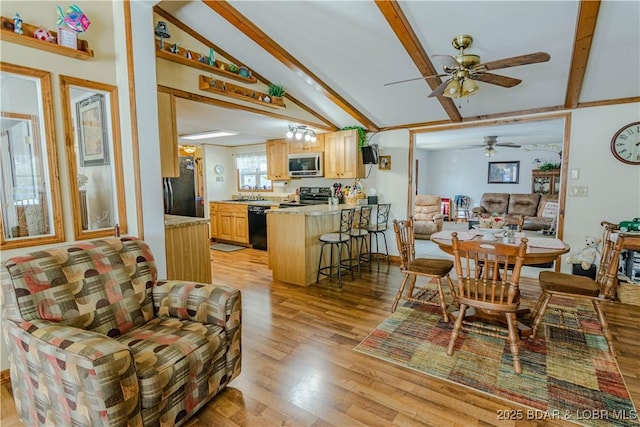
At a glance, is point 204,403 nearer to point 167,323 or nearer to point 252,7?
point 167,323

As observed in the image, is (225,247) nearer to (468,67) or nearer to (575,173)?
(468,67)

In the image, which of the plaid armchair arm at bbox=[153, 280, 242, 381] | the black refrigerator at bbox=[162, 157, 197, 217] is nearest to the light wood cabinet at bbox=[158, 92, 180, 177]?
the plaid armchair arm at bbox=[153, 280, 242, 381]

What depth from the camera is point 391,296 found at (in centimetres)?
369

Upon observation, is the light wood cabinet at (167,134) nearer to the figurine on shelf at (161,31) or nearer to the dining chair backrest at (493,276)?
the figurine on shelf at (161,31)

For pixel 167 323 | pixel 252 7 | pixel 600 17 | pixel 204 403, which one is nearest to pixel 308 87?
pixel 252 7

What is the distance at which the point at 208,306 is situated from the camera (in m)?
1.96

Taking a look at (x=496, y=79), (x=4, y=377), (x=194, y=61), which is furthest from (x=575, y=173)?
(x=4, y=377)

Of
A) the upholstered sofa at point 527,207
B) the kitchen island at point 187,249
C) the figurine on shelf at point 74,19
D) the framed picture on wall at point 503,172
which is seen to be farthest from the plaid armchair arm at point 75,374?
the framed picture on wall at point 503,172

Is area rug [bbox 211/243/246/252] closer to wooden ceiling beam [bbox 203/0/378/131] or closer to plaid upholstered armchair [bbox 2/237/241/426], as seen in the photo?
wooden ceiling beam [bbox 203/0/378/131]

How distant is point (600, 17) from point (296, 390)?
349 cm

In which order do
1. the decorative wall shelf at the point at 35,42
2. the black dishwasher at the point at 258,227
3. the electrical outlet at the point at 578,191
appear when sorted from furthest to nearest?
the black dishwasher at the point at 258,227 → the electrical outlet at the point at 578,191 → the decorative wall shelf at the point at 35,42

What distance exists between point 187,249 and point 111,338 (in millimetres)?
1758

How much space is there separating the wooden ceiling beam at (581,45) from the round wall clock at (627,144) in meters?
0.64

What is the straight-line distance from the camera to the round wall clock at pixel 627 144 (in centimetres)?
361
